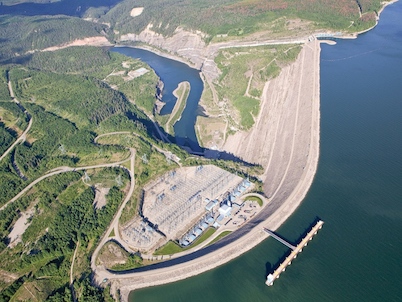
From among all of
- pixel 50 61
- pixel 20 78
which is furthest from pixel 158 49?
pixel 20 78

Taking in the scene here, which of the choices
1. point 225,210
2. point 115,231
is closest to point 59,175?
point 115,231

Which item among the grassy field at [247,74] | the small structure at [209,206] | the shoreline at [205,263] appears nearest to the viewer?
the shoreline at [205,263]

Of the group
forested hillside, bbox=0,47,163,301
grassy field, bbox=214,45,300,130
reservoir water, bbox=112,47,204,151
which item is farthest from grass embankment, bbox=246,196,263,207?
grassy field, bbox=214,45,300,130

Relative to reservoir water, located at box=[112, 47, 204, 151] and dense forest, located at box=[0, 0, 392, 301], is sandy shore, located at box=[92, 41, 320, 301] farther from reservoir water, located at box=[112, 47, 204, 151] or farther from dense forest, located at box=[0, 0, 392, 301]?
reservoir water, located at box=[112, 47, 204, 151]

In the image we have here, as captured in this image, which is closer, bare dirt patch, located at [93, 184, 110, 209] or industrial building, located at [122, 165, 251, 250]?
industrial building, located at [122, 165, 251, 250]

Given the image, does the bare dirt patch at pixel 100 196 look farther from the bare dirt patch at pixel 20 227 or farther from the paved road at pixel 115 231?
the bare dirt patch at pixel 20 227

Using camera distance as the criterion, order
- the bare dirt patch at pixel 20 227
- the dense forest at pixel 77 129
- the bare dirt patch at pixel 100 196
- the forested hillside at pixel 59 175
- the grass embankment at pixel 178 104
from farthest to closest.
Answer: the grass embankment at pixel 178 104, the bare dirt patch at pixel 100 196, the bare dirt patch at pixel 20 227, the dense forest at pixel 77 129, the forested hillside at pixel 59 175

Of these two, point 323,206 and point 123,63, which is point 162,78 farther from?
point 323,206

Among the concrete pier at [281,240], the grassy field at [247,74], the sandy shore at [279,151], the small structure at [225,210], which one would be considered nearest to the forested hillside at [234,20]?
the grassy field at [247,74]
